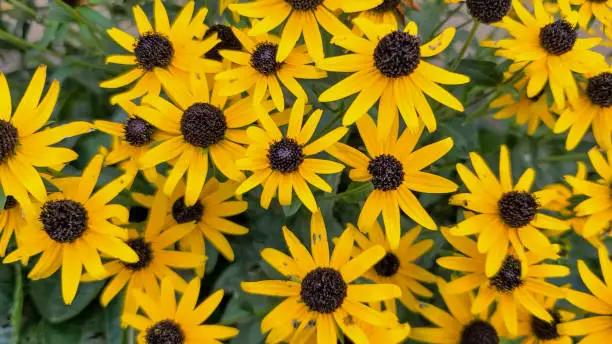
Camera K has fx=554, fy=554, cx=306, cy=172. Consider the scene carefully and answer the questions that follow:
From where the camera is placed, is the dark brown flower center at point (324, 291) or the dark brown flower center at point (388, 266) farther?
the dark brown flower center at point (388, 266)

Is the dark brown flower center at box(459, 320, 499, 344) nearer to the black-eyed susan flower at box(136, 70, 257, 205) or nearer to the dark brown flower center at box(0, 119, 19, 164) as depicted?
the black-eyed susan flower at box(136, 70, 257, 205)

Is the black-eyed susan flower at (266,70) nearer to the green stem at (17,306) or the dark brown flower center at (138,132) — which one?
the dark brown flower center at (138,132)

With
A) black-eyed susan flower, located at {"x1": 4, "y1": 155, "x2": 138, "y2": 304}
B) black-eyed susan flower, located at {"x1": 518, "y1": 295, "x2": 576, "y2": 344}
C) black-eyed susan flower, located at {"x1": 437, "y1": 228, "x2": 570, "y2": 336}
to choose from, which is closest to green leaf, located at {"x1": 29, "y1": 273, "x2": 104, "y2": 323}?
black-eyed susan flower, located at {"x1": 4, "y1": 155, "x2": 138, "y2": 304}

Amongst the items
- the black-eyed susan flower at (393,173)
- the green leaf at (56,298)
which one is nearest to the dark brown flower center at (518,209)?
the black-eyed susan flower at (393,173)

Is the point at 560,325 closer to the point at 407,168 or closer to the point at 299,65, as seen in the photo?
the point at 407,168

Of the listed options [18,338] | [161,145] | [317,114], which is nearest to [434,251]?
[317,114]
